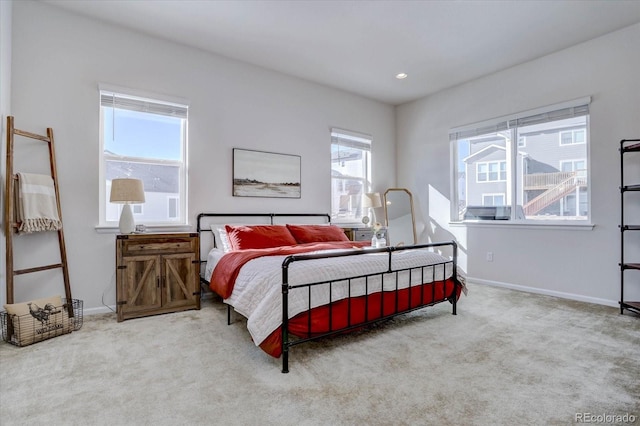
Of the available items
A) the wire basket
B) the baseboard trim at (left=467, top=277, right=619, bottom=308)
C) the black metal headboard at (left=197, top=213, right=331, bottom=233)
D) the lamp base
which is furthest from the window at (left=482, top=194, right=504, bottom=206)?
the wire basket

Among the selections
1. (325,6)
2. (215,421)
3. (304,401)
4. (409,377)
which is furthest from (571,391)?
(325,6)

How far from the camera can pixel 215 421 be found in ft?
5.19

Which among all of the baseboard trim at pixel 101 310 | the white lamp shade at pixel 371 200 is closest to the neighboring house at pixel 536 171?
the white lamp shade at pixel 371 200

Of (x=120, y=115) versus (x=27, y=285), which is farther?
(x=120, y=115)

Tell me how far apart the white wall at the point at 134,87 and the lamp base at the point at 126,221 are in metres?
0.32

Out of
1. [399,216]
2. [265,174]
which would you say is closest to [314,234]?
[265,174]

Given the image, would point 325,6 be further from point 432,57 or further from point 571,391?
point 571,391

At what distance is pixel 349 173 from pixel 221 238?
2.49m

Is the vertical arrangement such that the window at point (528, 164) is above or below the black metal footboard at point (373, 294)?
above

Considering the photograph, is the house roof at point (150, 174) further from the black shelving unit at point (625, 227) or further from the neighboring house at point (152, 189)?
the black shelving unit at point (625, 227)

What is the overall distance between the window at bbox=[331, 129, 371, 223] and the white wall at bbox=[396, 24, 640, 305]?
1.08 meters

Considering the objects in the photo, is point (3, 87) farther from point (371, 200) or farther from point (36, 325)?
point (371, 200)

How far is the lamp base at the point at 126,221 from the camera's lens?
3.17 m

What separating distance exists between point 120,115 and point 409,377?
3.63 metres
